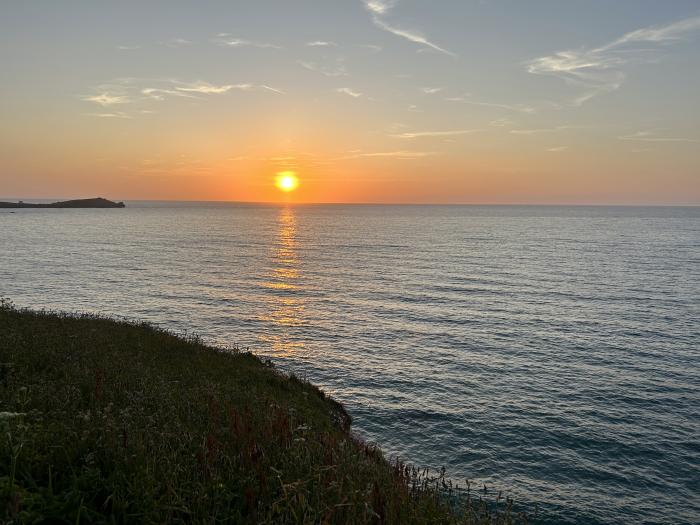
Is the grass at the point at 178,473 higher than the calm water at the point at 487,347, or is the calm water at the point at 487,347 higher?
the grass at the point at 178,473

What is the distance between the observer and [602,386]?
1060 inches

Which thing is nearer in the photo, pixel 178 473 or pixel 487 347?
pixel 178 473

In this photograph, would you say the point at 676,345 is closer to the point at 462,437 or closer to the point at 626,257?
the point at 462,437

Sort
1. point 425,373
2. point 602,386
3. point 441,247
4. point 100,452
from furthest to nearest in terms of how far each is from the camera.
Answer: point 441,247
point 425,373
point 602,386
point 100,452

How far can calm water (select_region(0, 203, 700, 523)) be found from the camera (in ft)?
62.6

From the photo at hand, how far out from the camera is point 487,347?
113 feet

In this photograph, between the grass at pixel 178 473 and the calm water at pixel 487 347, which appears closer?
the grass at pixel 178 473

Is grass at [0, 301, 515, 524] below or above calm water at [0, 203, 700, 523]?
above

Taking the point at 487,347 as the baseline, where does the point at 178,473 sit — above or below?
above

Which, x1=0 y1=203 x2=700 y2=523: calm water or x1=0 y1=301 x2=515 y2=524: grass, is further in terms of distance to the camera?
x1=0 y1=203 x2=700 y2=523: calm water

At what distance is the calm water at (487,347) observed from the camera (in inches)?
752

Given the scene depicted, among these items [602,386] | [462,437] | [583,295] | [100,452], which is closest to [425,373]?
[462,437]

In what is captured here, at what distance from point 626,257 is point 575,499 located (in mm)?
84902

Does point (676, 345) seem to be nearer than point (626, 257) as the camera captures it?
Yes
